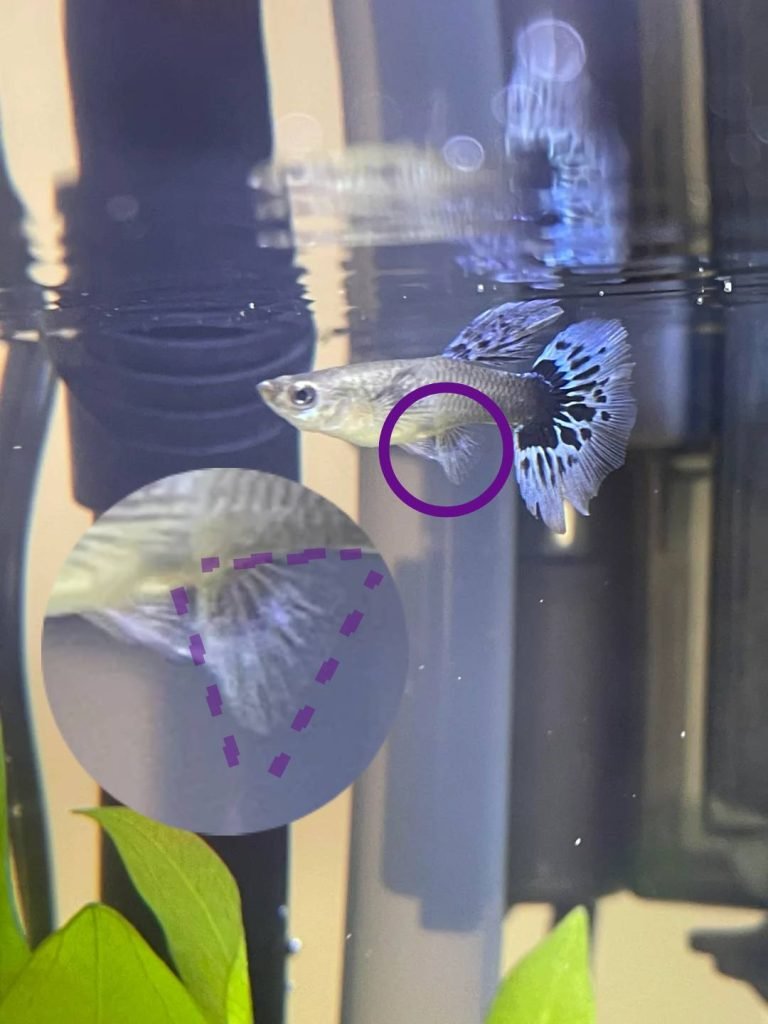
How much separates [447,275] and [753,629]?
410 mm

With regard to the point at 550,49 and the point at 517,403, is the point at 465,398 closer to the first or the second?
the point at 517,403

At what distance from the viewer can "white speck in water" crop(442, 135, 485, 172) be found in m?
0.60

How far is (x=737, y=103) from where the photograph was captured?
608 millimetres

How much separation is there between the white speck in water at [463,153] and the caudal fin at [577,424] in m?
0.16

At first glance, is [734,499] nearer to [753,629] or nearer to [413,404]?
[753,629]

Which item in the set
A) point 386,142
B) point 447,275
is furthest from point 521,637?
point 386,142

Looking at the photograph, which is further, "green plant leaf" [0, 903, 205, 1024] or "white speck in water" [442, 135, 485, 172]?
"white speck in water" [442, 135, 485, 172]

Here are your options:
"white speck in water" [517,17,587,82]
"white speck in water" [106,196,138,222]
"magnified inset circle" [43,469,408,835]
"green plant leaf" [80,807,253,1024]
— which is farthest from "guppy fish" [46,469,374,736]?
"white speck in water" [517,17,587,82]

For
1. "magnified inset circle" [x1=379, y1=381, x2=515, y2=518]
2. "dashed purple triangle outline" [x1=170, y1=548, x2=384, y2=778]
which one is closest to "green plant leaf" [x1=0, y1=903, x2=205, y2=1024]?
"dashed purple triangle outline" [x1=170, y1=548, x2=384, y2=778]

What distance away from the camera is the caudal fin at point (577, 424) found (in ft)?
1.95

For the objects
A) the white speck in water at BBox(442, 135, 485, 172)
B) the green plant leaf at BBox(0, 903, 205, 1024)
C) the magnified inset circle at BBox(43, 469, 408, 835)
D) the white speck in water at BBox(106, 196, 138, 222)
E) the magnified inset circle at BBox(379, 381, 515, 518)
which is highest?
the white speck in water at BBox(442, 135, 485, 172)

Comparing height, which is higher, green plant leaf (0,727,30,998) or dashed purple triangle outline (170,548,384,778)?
dashed purple triangle outline (170,548,384,778)

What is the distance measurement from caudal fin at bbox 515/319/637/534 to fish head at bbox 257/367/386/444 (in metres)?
0.12

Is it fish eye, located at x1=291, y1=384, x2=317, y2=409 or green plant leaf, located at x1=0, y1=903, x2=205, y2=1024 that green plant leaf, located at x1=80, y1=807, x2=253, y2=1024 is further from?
fish eye, located at x1=291, y1=384, x2=317, y2=409
